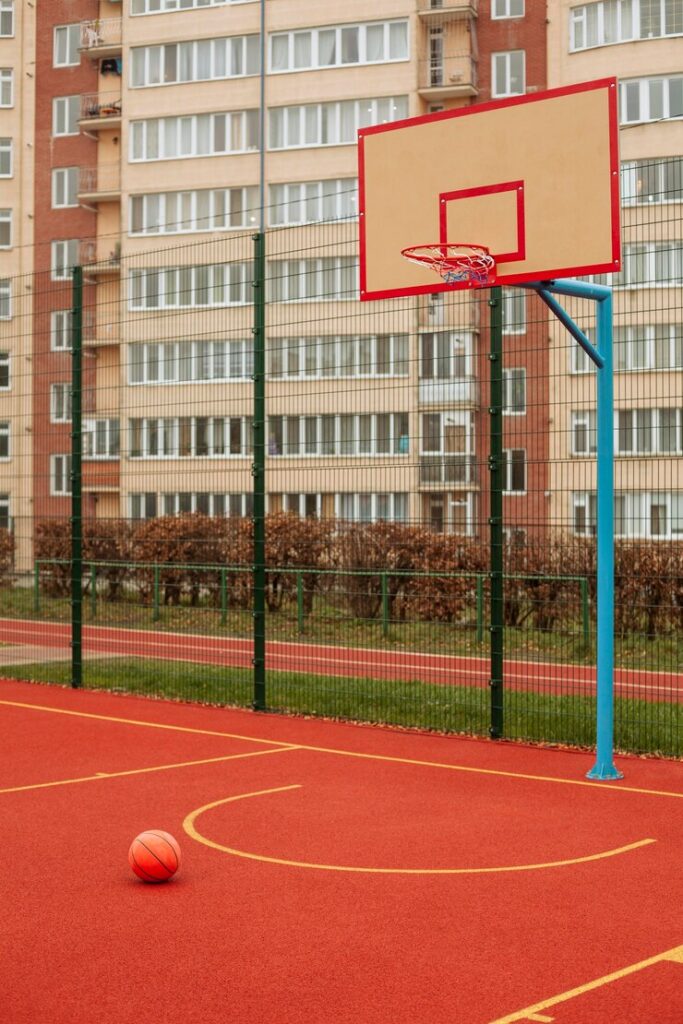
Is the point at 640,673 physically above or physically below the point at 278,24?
below

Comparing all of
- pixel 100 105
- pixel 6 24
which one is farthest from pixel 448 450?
pixel 6 24

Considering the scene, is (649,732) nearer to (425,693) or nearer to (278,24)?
(425,693)

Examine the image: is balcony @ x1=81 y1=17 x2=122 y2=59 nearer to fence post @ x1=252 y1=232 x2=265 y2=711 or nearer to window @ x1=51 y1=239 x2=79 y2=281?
window @ x1=51 y1=239 x2=79 y2=281

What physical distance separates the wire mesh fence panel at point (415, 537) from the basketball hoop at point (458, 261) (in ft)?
2.34

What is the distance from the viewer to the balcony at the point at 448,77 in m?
42.7

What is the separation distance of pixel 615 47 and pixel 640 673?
28.7m

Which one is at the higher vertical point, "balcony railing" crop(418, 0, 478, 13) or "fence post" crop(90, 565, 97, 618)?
"balcony railing" crop(418, 0, 478, 13)

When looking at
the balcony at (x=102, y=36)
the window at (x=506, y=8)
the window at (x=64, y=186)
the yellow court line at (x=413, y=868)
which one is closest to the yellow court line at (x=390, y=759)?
the yellow court line at (x=413, y=868)

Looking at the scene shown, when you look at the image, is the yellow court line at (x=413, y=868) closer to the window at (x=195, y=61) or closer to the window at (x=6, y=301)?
the window at (x=6, y=301)

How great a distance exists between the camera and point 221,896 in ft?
22.2

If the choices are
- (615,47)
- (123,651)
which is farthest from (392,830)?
(615,47)

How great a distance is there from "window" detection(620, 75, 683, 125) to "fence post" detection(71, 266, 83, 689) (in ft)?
92.1

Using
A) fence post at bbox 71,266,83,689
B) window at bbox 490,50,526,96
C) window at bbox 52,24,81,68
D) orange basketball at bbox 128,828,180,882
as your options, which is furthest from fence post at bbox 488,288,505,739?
window at bbox 52,24,81,68

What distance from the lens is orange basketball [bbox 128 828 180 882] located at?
22.7 ft
